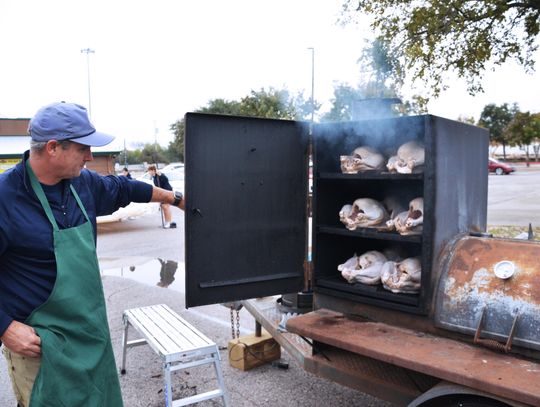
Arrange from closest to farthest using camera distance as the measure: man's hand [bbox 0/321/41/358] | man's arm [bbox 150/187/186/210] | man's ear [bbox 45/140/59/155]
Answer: man's hand [bbox 0/321/41/358] < man's ear [bbox 45/140/59/155] < man's arm [bbox 150/187/186/210]

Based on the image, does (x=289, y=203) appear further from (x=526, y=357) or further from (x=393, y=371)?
(x=526, y=357)

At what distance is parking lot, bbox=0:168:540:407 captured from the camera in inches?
139

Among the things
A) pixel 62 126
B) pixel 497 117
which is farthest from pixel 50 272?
pixel 497 117

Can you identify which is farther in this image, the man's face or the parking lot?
the parking lot

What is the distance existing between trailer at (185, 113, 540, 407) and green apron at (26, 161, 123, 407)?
632 mm

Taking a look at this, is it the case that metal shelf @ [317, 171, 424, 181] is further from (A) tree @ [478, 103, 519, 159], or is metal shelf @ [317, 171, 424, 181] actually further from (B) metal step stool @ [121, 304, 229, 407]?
(A) tree @ [478, 103, 519, 159]

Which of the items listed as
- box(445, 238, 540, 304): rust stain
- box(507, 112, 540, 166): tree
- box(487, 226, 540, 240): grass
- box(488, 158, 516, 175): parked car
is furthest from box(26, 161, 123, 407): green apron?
box(507, 112, 540, 166): tree

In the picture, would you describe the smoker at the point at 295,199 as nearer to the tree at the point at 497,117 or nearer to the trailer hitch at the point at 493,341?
the trailer hitch at the point at 493,341

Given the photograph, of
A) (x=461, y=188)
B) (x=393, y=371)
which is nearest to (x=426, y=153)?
(x=461, y=188)

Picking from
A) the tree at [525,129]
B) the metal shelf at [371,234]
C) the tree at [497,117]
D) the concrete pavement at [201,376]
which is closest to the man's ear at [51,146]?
the metal shelf at [371,234]

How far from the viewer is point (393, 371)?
2.57 meters

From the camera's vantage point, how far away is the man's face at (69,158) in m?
2.09

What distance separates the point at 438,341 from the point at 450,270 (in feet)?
1.26

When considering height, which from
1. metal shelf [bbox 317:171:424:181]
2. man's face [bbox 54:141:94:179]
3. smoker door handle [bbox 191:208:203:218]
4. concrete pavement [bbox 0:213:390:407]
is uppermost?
man's face [bbox 54:141:94:179]
